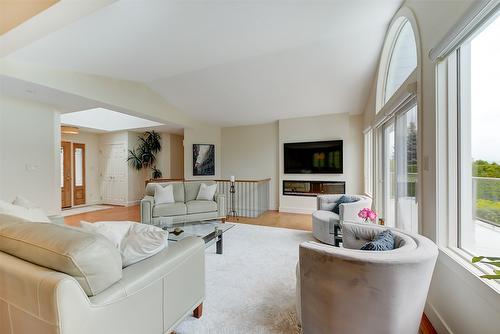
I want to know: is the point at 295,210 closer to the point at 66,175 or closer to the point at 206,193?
the point at 206,193

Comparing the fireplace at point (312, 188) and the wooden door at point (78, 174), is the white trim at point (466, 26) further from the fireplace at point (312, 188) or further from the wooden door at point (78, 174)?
the wooden door at point (78, 174)

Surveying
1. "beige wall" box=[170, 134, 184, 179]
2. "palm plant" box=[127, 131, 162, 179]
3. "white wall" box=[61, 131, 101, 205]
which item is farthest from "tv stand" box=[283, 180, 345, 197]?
"white wall" box=[61, 131, 101, 205]

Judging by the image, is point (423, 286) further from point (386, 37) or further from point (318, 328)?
point (386, 37)

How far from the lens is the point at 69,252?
941 millimetres

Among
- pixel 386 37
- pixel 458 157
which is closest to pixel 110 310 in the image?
pixel 458 157

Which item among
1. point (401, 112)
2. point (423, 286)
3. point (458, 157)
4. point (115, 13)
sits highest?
point (115, 13)

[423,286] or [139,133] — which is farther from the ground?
[139,133]

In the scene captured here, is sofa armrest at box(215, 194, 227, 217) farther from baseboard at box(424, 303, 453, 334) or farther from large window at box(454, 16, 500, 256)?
large window at box(454, 16, 500, 256)

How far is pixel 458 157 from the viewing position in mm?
1615

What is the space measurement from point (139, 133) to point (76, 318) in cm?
737

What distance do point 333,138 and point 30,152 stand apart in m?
6.47

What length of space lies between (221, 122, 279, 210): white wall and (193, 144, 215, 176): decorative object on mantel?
39cm

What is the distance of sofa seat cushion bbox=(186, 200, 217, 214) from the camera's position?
13.9ft

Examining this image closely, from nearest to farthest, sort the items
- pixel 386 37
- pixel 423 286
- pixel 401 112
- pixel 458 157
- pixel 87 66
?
pixel 423 286 → pixel 458 157 → pixel 401 112 → pixel 386 37 → pixel 87 66
